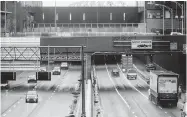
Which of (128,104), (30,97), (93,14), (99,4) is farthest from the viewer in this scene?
(99,4)

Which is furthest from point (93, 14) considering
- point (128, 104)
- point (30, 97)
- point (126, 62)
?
point (128, 104)

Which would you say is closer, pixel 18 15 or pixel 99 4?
pixel 18 15

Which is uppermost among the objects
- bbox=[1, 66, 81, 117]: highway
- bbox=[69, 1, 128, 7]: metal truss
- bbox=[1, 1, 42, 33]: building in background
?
bbox=[69, 1, 128, 7]: metal truss

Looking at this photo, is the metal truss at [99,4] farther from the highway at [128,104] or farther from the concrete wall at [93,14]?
the highway at [128,104]

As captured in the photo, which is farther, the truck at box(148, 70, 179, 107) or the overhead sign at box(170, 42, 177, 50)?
the overhead sign at box(170, 42, 177, 50)

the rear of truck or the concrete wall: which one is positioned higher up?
the concrete wall

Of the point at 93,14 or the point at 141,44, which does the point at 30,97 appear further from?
the point at 93,14

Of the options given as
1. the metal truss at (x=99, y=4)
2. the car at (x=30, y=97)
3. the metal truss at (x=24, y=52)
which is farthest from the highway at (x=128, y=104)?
the metal truss at (x=99, y=4)

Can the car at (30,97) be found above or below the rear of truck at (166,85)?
below

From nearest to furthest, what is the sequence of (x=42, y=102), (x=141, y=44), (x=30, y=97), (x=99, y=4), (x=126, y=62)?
(x=42, y=102) < (x=30, y=97) < (x=141, y=44) < (x=126, y=62) < (x=99, y=4)

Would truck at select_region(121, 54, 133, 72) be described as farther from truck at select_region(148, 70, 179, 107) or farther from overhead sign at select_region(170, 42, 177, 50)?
truck at select_region(148, 70, 179, 107)

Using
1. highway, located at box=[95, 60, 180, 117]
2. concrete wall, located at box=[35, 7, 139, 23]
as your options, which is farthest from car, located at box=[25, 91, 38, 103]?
concrete wall, located at box=[35, 7, 139, 23]

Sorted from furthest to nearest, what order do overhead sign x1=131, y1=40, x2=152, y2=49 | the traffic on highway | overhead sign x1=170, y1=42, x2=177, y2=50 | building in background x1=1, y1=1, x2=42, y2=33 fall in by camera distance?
building in background x1=1, y1=1, x2=42, y2=33 → overhead sign x1=170, y1=42, x2=177, y2=50 → overhead sign x1=131, y1=40, x2=152, y2=49 → the traffic on highway

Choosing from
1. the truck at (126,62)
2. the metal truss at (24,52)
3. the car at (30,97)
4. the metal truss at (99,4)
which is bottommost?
the car at (30,97)
